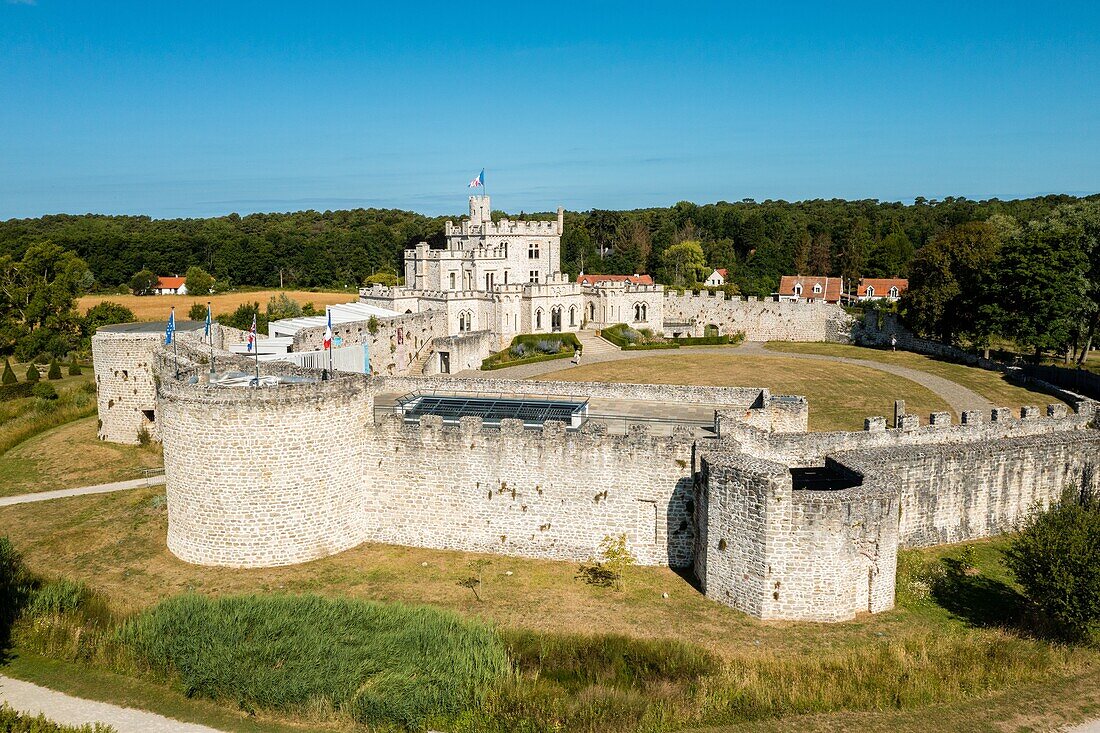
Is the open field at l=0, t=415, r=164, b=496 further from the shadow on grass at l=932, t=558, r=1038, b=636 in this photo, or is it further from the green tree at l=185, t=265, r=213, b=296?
the green tree at l=185, t=265, r=213, b=296

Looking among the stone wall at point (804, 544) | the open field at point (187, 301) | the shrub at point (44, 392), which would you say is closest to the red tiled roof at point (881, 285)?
the open field at point (187, 301)

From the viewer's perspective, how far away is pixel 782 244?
11362 cm

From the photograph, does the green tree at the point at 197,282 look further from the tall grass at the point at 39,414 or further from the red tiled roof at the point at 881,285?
the red tiled roof at the point at 881,285

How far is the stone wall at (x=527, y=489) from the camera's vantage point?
2111 cm

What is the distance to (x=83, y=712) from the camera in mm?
15641

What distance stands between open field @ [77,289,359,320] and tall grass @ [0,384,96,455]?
30.1m

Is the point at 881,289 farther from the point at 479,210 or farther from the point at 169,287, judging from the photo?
the point at 169,287

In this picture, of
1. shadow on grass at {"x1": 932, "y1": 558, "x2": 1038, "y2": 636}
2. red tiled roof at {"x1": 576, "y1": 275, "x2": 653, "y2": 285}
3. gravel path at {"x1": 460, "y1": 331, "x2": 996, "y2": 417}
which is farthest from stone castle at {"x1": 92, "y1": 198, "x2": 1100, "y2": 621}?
red tiled roof at {"x1": 576, "y1": 275, "x2": 653, "y2": 285}

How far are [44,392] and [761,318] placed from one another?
51.7 meters

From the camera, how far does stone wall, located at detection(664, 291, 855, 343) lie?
67250 mm

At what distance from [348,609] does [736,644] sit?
843 centimetres

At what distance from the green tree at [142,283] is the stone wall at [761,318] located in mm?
61705

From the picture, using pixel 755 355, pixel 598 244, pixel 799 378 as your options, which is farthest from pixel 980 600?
pixel 598 244

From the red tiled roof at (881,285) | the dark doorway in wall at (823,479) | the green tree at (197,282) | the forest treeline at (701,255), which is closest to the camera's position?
the dark doorway in wall at (823,479)
